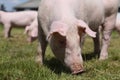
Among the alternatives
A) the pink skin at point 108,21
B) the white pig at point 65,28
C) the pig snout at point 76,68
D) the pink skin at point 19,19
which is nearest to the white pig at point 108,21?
the pink skin at point 108,21

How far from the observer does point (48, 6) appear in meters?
6.00

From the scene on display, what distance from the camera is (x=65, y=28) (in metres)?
5.10

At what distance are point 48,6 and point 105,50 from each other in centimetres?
218

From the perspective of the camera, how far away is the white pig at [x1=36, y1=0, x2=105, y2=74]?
5125mm

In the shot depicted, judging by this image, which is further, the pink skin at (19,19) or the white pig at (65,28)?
the pink skin at (19,19)

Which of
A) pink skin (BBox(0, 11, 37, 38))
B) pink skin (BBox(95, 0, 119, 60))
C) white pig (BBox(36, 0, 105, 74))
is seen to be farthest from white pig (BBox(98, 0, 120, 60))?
pink skin (BBox(0, 11, 37, 38))

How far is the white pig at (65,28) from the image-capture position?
5125 millimetres

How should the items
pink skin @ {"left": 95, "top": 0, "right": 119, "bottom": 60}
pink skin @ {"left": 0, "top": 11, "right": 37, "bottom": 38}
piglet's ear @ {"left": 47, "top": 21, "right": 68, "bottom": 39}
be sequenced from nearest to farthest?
1. piglet's ear @ {"left": 47, "top": 21, "right": 68, "bottom": 39}
2. pink skin @ {"left": 95, "top": 0, "right": 119, "bottom": 60}
3. pink skin @ {"left": 0, "top": 11, "right": 37, "bottom": 38}

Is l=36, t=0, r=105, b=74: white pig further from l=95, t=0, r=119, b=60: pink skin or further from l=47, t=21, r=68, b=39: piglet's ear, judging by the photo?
l=95, t=0, r=119, b=60: pink skin

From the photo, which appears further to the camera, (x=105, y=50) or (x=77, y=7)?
(x=105, y=50)

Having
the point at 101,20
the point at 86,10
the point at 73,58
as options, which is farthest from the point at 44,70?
the point at 101,20

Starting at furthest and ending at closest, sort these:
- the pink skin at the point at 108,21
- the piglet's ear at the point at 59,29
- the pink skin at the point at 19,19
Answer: the pink skin at the point at 19,19, the pink skin at the point at 108,21, the piglet's ear at the point at 59,29

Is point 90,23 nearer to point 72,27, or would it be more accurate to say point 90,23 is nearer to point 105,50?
point 105,50

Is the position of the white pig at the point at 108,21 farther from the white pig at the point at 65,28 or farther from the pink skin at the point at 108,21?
the white pig at the point at 65,28
